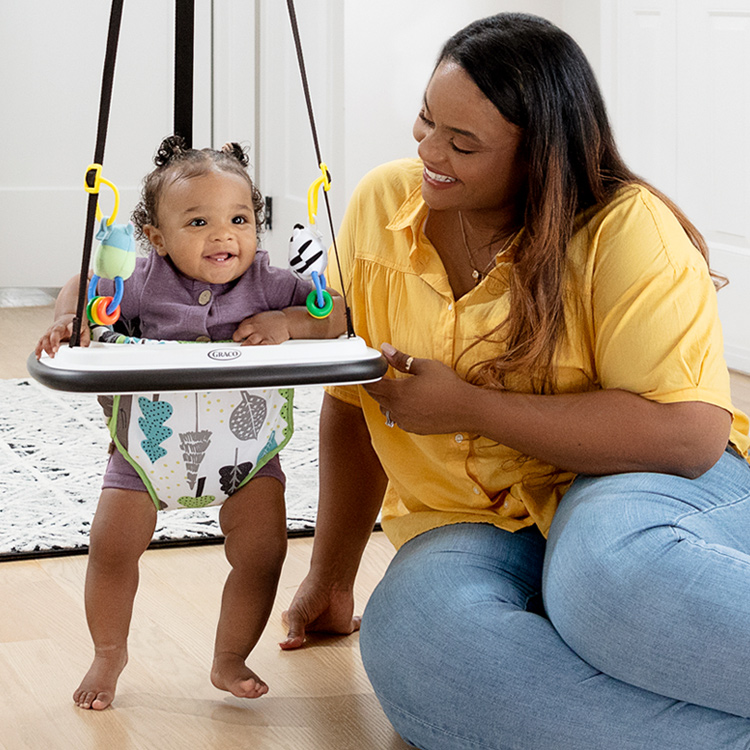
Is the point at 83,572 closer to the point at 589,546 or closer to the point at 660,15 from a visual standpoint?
the point at 589,546

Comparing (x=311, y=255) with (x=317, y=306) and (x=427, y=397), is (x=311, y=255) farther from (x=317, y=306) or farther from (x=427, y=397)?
(x=427, y=397)

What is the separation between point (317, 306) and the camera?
4.13ft

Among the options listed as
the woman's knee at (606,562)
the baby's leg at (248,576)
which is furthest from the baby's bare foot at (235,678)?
the woman's knee at (606,562)

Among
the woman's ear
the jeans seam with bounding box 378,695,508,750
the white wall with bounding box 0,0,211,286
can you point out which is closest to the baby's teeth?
the woman's ear

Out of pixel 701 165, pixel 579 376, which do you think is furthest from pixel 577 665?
pixel 701 165

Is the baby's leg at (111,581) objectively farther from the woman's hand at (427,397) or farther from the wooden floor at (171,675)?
the woman's hand at (427,397)

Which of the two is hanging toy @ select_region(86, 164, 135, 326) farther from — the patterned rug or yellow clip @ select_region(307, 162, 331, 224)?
the patterned rug

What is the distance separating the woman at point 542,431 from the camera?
3.48 feet

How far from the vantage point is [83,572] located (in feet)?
5.73

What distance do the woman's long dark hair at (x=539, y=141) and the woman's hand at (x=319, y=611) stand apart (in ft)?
1.36

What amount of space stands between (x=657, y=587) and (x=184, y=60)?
741 millimetres

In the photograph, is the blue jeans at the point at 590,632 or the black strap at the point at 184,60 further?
the black strap at the point at 184,60

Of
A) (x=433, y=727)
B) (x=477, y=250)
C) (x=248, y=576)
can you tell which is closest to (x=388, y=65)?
(x=477, y=250)

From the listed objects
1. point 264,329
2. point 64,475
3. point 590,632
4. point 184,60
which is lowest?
point 64,475
